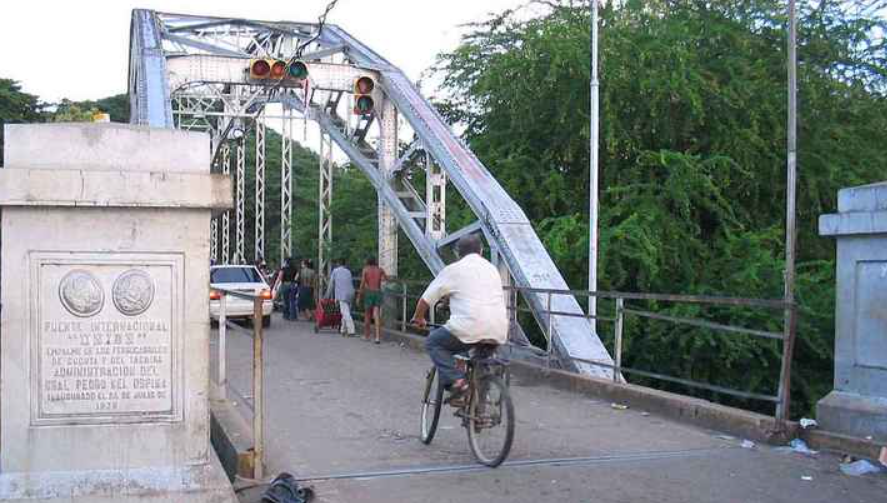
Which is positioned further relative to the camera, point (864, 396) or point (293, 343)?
point (293, 343)

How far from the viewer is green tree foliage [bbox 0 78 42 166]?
1440 inches

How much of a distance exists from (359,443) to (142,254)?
3435 mm

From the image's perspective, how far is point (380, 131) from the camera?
785 inches

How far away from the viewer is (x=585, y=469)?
23.0 ft

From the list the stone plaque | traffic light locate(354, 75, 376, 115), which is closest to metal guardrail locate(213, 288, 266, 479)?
the stone plaque

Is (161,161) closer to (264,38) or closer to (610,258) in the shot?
(610,258)

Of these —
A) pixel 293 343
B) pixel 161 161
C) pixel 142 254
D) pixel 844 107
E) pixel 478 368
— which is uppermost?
pixel 844 107

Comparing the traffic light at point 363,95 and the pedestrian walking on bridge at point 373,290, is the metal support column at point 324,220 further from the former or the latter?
the pedestrian walking on bridge at point 373,290

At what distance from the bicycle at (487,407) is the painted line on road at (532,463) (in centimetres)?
16

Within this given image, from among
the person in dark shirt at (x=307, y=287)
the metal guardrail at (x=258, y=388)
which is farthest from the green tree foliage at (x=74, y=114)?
the person in dark shirt at (x=307, y=287)

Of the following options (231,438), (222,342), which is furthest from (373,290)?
(231,438)

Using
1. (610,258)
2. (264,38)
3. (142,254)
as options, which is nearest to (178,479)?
(142,254)

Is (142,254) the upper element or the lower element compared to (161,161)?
lower

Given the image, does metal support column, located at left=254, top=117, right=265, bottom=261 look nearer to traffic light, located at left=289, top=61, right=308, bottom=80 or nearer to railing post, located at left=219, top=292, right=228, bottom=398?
traffic light, located at left=289, top=61, right=308, bottom=80
